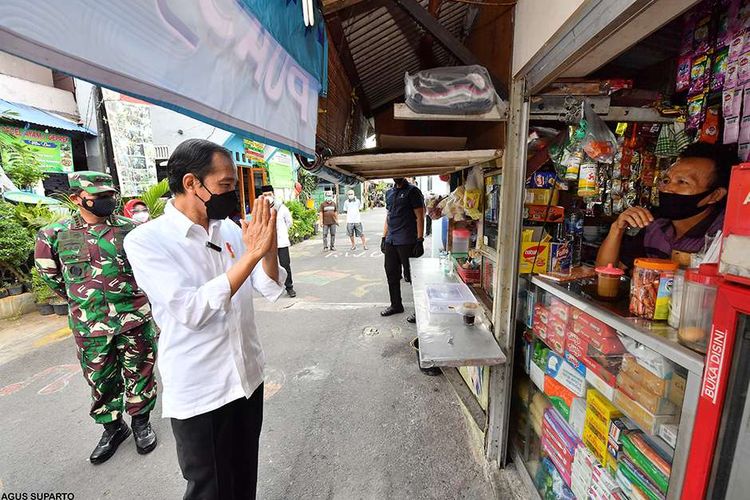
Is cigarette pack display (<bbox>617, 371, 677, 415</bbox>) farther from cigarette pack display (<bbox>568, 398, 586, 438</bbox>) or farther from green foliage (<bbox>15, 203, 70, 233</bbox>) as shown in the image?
green foliage (<bbox>15, 203, 70, 233</bbox>)

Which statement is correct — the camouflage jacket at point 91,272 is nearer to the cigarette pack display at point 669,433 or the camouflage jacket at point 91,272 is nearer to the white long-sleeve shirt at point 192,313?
the white long-sleeve shirt at point 192,313

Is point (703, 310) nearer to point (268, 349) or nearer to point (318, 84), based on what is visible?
point (318, 84)

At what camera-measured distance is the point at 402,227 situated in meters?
4.44

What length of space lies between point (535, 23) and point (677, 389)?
1641 mm

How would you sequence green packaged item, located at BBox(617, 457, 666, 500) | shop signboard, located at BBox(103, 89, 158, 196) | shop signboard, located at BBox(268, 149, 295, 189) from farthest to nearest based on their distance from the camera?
1. shop signboard, located at BBox(268, 149, 295, 189)
2. shop signboard, located at BBox(103, 89, 158, 196)
3. green packaged item, located at BBox(617, 457, 666, 500)

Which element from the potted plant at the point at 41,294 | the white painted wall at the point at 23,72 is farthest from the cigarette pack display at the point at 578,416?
the white painted wall at the point at 23,72

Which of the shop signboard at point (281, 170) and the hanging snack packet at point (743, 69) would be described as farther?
the shop signboard at point (281, 170)

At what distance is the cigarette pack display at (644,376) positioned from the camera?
1.11m

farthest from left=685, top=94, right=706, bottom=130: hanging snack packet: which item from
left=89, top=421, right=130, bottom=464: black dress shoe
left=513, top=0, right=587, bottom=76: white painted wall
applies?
left=89, top=421, right=130, bottom=464: black dress shoe

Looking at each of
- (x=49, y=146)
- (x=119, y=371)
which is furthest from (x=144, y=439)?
(x=49, y=146)

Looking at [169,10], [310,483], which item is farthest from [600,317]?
[310,483]

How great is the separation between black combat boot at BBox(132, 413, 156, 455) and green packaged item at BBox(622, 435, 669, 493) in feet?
9.49

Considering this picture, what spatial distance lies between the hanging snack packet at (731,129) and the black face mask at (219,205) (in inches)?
84.4

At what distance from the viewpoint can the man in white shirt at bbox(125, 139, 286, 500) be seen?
126 cm
